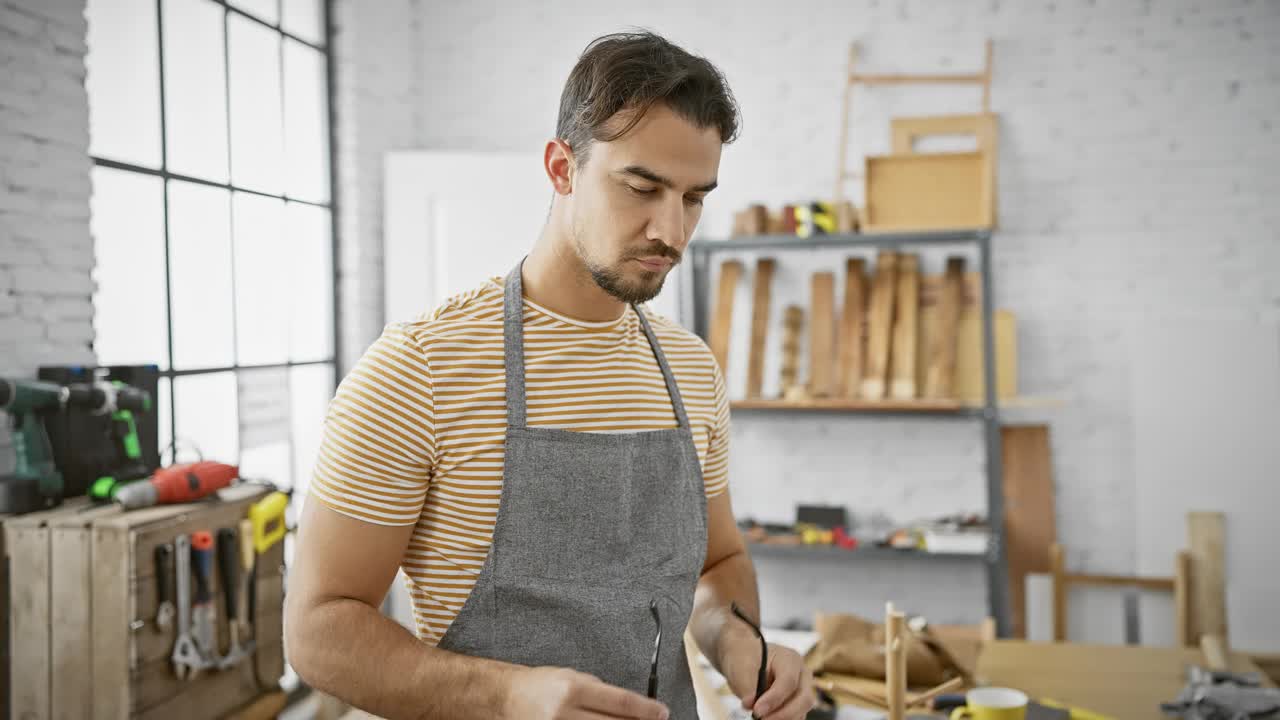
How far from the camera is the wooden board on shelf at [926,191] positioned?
3949mm

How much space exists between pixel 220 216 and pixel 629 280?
8.90 feet

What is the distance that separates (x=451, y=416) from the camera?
4.21ft

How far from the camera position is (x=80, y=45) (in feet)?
9.09

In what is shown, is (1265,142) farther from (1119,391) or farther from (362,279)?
(362,279)

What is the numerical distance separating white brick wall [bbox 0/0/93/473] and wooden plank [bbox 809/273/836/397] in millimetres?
2758

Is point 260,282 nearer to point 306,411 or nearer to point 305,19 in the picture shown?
point 306,411

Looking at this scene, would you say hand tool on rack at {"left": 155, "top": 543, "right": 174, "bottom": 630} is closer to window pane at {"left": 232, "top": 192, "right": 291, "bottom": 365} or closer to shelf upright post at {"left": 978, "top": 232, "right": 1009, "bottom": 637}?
window pane at {"left": 232, "top": 192, "right": 291, "bottom": 365}

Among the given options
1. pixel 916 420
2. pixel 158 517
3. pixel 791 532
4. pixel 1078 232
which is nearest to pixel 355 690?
pixel 158 517

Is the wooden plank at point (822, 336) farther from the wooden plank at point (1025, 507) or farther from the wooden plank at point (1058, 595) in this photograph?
the wooden plank at point (1058, 595)

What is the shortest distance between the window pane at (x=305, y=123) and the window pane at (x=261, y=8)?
0.11m

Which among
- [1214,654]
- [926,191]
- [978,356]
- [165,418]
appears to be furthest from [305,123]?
[1214,654]

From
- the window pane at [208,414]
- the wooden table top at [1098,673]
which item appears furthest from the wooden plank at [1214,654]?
A: the window pane at [208,414]

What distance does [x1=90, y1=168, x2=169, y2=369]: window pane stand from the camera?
117 inches

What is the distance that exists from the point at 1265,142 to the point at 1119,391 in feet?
3.72
